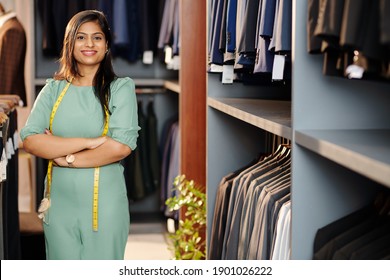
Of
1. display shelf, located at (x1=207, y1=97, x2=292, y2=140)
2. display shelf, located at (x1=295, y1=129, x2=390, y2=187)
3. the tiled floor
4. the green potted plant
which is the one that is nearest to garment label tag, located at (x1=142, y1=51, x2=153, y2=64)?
the tiled floor

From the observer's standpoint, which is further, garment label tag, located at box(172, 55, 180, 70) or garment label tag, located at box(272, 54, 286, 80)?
garment label tag, located at box(172, 55, 180, 70)

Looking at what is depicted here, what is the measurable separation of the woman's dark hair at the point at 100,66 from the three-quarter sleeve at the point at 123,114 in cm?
3

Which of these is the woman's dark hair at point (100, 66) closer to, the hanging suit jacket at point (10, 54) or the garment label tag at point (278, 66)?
the garment label tag at point (278, 66)

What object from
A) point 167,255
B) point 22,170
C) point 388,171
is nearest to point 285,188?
point 388,171

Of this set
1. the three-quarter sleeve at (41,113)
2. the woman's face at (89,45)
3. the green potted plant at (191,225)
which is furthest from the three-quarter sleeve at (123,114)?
the green potted plant at (191,225)

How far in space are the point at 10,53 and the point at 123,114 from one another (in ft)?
10.1

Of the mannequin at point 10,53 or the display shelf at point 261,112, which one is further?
the mannequin at point 10,53

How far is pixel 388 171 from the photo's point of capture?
1493 millimetres

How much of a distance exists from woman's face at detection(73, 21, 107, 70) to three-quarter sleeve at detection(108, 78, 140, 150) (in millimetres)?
132

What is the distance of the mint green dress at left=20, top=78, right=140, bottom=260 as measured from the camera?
10.8 ft

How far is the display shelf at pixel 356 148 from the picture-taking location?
157 cm

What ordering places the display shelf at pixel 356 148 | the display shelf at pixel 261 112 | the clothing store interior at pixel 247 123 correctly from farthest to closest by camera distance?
the display shelf at pixel 261 112, the clothing store interior at pixel 247 123, the display shelf at pixel 356 148

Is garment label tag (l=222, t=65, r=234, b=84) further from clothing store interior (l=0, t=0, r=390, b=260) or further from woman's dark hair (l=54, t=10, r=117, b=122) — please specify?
woman's dark hair (l=54, t=10, r=117, b=122)
